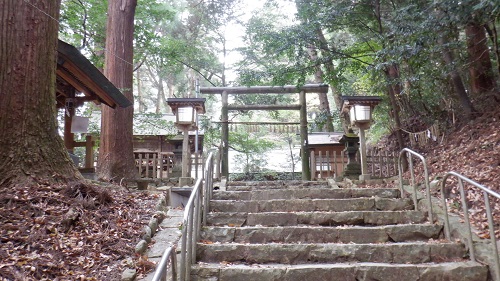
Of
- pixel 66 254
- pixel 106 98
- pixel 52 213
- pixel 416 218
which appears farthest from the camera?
pixel 106 98

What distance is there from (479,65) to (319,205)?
20.0ft

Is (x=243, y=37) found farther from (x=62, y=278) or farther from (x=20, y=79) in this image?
(x=62, y=278)

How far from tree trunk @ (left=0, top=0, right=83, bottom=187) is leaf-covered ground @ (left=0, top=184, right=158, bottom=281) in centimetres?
32

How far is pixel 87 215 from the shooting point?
3.82m

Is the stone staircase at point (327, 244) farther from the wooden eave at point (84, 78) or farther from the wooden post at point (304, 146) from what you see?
the wooden post at point (304, 146)

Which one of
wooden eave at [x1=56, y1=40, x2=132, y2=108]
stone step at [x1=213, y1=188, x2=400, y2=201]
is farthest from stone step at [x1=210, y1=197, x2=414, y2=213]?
wooden eave at [x1=56, y1=40, x2=132, y2=108]

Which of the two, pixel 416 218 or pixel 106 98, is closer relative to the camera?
pixel 416 218

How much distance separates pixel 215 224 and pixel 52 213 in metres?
2.01

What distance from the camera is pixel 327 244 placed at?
3.93 m

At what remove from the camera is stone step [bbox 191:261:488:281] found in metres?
3.39

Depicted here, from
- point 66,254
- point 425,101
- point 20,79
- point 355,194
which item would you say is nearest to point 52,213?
point 66,254

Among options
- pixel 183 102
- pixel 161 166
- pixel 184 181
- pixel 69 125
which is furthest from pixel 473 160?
pixel 69 125

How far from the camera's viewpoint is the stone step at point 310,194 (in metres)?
5.67

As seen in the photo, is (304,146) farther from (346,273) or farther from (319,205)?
(346,273)
